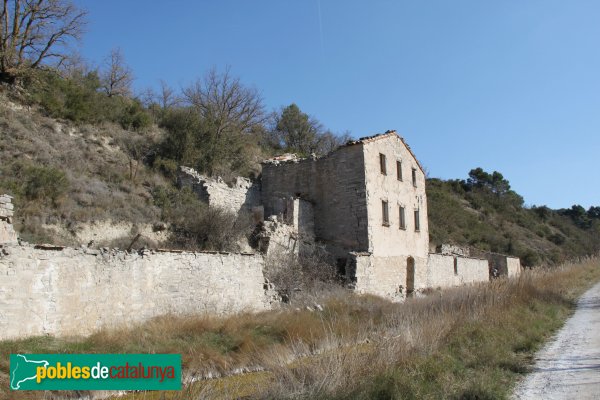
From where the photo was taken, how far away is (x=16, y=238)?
10.6 m

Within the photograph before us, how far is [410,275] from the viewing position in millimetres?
22359

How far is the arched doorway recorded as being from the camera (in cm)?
2198

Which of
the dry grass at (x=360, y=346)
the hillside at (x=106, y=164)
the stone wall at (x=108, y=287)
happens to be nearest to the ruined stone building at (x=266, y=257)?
the stone wall at (x=108, y=287)

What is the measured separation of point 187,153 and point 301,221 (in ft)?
22.4

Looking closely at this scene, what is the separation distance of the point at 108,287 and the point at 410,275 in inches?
635

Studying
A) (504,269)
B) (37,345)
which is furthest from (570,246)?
(37,345)

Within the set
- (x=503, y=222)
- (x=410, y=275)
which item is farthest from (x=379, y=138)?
(x=503, y=222)

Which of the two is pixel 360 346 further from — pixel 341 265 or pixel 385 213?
pixel 385 213

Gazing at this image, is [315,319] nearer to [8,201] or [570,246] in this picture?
[8,201]

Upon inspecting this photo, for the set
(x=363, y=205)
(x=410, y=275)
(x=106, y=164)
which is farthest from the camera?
(x=410, y=275)

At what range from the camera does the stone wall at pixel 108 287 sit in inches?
315

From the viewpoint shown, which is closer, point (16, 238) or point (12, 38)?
point (16, 238)

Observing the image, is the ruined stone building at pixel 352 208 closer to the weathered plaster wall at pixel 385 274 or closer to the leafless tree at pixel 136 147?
the weathered plaster wall at pixel 385 274

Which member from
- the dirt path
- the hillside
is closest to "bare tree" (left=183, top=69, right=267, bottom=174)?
the hillside
